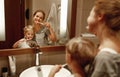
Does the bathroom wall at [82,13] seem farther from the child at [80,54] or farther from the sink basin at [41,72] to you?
the child at [80,54]

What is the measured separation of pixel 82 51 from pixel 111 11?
224 millimetres

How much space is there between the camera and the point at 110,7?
87 cm

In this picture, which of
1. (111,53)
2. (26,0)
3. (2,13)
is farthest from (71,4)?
(111,53)

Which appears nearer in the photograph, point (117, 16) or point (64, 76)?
point (117, 16)

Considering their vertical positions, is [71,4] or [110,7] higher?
[71,4]

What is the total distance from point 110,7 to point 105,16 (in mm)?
48

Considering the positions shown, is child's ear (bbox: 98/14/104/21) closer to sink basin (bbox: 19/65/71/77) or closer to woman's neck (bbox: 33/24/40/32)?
sink basin (bbox: 19/65/71/77)

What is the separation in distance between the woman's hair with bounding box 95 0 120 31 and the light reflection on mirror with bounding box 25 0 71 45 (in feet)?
2.62

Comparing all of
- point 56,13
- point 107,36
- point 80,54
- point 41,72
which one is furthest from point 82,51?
point 56,13

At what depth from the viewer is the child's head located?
5.25ft

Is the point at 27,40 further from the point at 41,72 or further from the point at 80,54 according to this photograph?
the point at 80,54

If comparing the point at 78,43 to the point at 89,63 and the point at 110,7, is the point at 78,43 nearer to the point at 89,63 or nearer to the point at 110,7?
the point at 89,63

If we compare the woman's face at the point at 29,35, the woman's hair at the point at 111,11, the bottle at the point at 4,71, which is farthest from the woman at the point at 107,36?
the bottle at the point at 4,71

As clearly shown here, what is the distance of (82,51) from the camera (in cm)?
87
